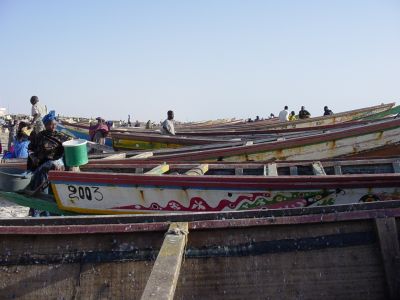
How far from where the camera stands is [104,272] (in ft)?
7.72

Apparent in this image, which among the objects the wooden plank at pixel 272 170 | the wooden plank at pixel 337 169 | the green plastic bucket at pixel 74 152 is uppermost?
the green plastic bucket at pixel 74 152

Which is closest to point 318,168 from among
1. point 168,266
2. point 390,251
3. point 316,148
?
point 316,148

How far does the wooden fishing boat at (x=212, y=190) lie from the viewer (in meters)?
3.64

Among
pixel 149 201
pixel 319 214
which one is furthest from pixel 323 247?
pixel 149 201

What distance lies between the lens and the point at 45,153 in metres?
5.52

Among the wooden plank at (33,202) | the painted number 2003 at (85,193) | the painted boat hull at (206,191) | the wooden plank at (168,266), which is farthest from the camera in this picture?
the wooden plank at (33,202)

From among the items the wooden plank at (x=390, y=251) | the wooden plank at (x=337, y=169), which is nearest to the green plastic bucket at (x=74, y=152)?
the wooden plank at (x=337, y=169)

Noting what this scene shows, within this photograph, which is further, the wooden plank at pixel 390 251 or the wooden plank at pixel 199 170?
the wooden plank at pixel 199 170

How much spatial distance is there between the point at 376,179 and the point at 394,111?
9.06 metres

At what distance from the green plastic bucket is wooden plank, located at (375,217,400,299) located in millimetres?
3647

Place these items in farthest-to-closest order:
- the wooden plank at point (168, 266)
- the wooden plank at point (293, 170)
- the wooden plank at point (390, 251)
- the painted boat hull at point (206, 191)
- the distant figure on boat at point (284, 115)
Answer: the distant figure on boat at point (284, 115) < the wooden plank at point (293, 170) < the painted boat hull at point (206, 191) < the wooden plank at point (390, 251) < the wooden plank at point (168, 266)

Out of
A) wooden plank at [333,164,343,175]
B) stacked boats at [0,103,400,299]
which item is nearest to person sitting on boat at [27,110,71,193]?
stacked boats at [0,103,400,299]

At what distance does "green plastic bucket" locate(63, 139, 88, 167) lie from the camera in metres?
4.64

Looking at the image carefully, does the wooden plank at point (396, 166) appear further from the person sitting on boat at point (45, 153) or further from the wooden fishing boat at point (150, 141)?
the person sitting on boat at point (45, 153)
